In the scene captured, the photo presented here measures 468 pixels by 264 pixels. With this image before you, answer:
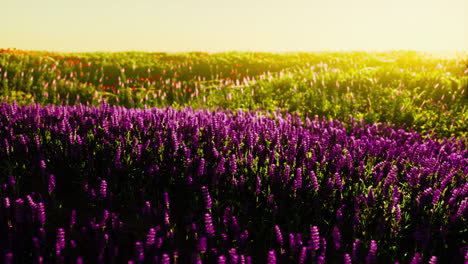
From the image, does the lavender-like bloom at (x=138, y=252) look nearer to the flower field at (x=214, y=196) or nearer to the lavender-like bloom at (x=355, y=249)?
the flower field at (x=214, y=196)

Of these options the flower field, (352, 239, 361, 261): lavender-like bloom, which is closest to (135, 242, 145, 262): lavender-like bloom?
the flower field

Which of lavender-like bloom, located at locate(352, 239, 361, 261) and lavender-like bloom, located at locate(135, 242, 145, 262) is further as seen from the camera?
lavender-like bloom, located at locate(352, 239, 361, 261)

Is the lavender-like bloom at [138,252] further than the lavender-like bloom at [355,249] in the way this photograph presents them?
No

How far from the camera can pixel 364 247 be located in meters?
2.42

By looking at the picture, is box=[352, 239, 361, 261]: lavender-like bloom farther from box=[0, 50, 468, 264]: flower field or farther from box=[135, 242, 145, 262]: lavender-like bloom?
box=[135, 242, 145, 262]: lavender-like bloom

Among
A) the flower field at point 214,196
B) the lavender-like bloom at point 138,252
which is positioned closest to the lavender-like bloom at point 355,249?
the flower field at point 214,196

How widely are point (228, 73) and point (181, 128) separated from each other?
15.5 meters

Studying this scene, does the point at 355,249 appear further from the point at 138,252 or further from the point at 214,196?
the point at 214,196

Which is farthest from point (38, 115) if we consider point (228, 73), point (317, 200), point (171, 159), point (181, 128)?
point (228, 73)

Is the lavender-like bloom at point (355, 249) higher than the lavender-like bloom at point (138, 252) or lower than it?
lower

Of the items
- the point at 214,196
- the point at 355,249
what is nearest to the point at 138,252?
the point at 355,249

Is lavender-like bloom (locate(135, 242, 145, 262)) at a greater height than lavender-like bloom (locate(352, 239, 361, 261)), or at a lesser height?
greater

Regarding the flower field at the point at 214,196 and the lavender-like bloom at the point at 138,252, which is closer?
the lavender-like bloom at the point at 138,252

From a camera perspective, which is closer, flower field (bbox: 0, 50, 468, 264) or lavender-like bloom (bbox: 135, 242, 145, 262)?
lavender-like bloom (bbox: 135, 242, 145, 262)
